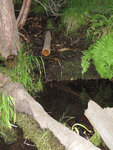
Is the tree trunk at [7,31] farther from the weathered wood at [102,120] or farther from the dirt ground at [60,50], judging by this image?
the weathered wood at [102,120]

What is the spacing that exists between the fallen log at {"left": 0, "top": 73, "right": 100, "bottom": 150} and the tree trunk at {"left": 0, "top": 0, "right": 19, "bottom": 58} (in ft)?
3.35

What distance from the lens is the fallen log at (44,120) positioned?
2.41 metres

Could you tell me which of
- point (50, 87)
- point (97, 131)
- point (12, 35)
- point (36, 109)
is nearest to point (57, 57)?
point (50, 87)

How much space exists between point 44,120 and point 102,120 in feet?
2.79

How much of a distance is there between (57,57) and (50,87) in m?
0.90

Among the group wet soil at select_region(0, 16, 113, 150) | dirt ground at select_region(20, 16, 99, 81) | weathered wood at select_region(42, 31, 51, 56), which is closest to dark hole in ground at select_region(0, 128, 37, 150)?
wet soil at select_region(0, 16, 113, 150)

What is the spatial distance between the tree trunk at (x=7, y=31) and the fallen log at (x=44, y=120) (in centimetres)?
102

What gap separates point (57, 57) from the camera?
486cm

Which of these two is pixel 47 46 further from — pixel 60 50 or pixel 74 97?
pixel 74 97

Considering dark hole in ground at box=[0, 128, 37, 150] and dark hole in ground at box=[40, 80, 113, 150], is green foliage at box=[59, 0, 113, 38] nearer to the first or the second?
dark hole in ground at box=[40, 80, 113, 150]

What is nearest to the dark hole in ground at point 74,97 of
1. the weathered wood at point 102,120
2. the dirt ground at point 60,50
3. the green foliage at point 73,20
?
the dirt ground at point 60,50

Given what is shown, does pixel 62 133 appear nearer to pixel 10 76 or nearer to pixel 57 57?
pixel 10 76

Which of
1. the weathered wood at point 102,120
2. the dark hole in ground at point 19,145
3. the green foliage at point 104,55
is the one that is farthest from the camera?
the green foliage at point 104,55

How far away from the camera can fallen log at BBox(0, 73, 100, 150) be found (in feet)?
7.91
